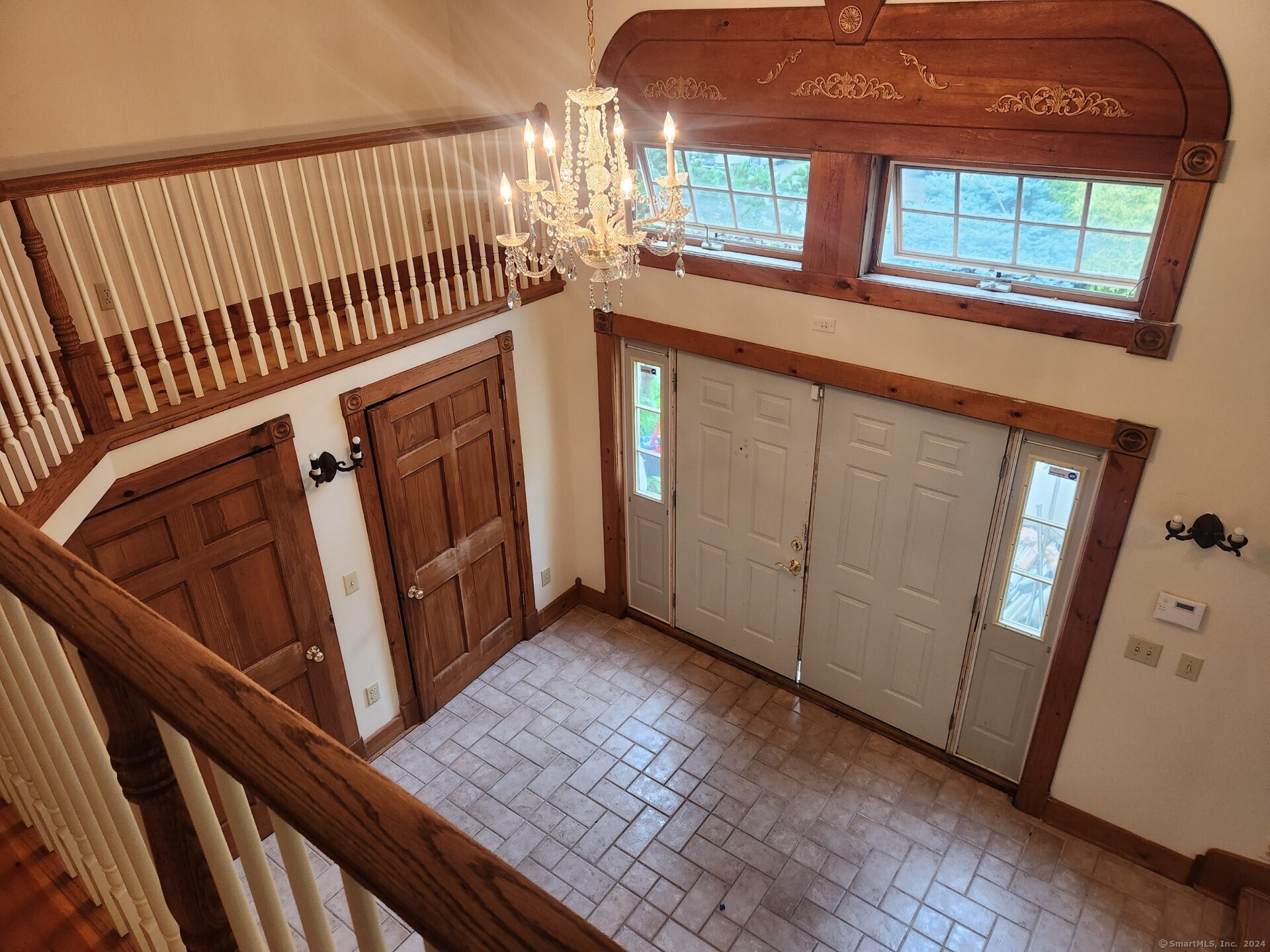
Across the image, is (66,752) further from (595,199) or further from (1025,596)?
(1025,596)

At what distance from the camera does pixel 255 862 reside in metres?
0.93

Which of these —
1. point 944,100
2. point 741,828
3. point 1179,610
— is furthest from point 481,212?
point 1179,610

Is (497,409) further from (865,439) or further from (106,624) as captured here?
(106,624)

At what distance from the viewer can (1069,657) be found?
14.4ft

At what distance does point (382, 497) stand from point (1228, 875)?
4898mm

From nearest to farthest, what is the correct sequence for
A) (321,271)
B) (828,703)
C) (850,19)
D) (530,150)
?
(530,150) < (850,19) < (321,271) < (828,703)

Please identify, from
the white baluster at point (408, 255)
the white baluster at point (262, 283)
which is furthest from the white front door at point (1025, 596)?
the white baluster at point (262, 283)

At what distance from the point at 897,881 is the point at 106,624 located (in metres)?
4.54

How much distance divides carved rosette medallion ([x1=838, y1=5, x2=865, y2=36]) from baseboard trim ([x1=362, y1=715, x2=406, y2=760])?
4.65 meters

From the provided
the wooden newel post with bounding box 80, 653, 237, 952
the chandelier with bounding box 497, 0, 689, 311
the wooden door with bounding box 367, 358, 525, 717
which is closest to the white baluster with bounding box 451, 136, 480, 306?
the wooden door with bounding box 367, 358, 525, 717

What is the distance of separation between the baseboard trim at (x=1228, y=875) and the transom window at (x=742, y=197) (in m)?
3.78

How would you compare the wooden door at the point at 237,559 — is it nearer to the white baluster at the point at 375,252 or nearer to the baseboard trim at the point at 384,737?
the baseboard trim at the point at 384,737

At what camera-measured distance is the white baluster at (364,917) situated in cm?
77

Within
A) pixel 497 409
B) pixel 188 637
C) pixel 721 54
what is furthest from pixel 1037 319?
pixel 188 637
